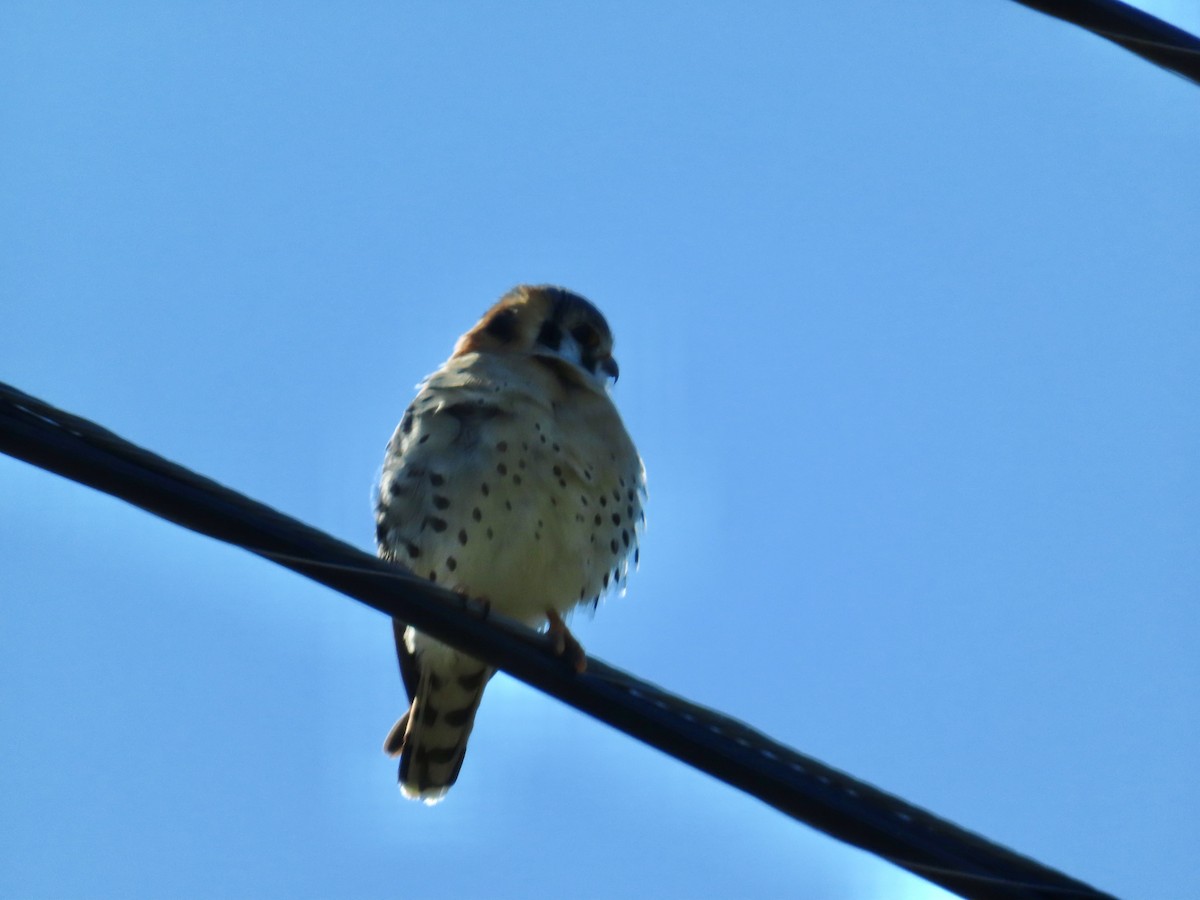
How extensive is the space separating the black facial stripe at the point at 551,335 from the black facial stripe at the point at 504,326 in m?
0.16

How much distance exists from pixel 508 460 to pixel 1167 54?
9.63ft

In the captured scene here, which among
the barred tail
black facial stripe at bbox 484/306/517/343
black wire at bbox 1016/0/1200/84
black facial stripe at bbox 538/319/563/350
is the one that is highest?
black facial stripe at bbox 538/319/563/350

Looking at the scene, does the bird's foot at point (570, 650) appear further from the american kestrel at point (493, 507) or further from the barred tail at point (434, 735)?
the barred tail at point (434, 735)

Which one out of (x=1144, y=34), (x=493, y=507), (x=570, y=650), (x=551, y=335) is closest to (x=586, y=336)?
(x=551, y=335)

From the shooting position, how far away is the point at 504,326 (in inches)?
284

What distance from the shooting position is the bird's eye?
7527 mm

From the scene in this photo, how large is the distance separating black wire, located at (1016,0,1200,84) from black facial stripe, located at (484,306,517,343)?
3952 millimetres

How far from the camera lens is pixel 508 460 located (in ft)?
18.8

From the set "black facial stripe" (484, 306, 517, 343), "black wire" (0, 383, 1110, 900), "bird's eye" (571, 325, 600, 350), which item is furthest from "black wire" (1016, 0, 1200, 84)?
"bird's eye" (571, 325, 600, 350)

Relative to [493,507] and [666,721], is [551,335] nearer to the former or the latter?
[493,507]

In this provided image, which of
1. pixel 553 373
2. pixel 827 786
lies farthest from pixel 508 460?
pixel 827 786

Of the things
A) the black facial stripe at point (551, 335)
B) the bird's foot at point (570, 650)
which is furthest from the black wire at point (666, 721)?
the black facial stripe at point (551, 335)

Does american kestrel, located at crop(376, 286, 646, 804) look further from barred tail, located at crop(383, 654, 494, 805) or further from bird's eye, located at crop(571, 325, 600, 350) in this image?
bird's eye, located at crop(571, 325, 600, 350)

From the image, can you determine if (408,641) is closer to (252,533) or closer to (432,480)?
(432,480)
